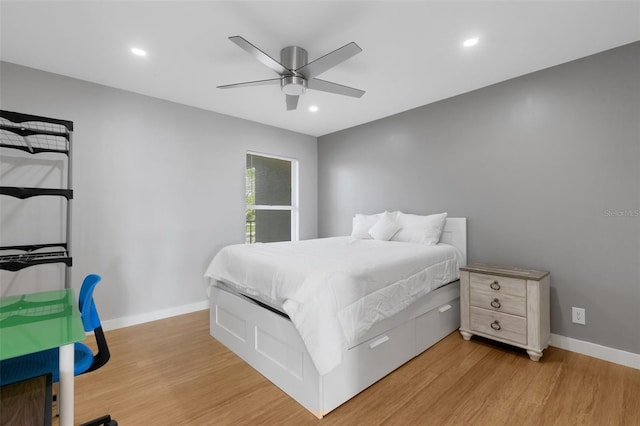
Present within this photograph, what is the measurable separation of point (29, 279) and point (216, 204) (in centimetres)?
186

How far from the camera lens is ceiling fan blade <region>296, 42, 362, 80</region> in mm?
1818

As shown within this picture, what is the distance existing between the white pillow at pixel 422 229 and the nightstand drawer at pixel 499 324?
2.71 feet

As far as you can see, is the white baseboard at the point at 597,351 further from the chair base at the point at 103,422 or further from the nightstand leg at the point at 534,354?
the chair base at the point at 103,422

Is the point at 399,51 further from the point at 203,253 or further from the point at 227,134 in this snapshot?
the point at 203,253

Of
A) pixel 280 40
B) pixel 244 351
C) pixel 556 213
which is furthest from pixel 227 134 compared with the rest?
pixel 556 213

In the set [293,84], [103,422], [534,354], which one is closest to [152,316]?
[103,422]

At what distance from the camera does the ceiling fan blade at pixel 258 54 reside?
5.68ft

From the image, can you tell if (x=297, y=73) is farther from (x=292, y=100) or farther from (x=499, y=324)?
(x=499, y=324)

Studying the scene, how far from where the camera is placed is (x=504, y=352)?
2463 millimetres

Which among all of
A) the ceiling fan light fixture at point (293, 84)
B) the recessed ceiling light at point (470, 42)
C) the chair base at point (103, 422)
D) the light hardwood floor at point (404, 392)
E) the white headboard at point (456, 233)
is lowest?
the light hardwood floor at point (404, 392)

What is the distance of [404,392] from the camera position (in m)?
1.91

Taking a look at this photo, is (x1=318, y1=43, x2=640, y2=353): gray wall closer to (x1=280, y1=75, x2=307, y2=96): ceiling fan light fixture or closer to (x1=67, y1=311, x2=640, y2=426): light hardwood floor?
(x1=67, y1=311, x2=640, y2=426): light hardwood floor

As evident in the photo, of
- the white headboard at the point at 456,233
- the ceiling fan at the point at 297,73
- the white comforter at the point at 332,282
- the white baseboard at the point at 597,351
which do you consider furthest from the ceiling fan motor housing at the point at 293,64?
the white baseboard at the point at 597,351

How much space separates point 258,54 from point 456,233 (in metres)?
2.66
